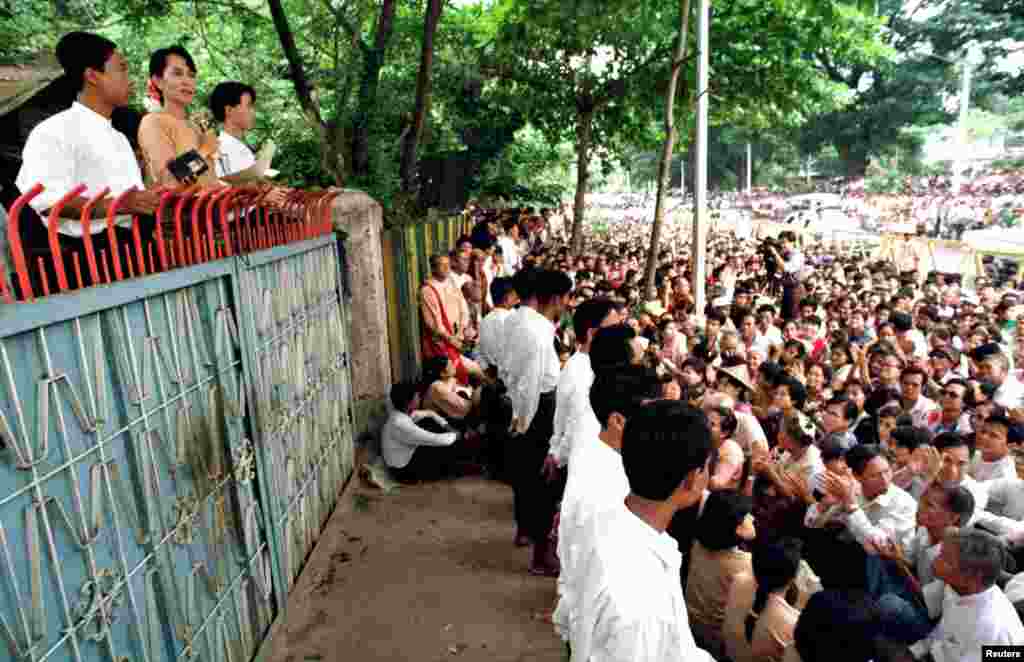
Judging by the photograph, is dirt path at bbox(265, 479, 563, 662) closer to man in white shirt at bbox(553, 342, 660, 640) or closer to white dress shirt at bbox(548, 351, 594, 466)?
white dress shirt at bbox(548, 351, 594, 466)

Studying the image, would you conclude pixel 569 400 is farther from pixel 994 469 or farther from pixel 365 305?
pixel 994 469

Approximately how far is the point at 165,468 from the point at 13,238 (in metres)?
1.00

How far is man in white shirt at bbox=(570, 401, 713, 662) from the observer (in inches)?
65.7

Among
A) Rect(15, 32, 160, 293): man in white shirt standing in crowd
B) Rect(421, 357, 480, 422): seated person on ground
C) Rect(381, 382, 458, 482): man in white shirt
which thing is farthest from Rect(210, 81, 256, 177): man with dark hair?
Rect(421, 357, 480, 422): seated person on ground

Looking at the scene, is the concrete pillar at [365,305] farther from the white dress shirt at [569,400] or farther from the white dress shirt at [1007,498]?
the white dress shirt at [1007,498]

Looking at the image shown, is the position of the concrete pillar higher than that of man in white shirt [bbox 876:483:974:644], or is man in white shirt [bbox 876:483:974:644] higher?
the concrete pillar

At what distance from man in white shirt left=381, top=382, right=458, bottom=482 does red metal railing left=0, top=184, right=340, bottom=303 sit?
5.67 ft

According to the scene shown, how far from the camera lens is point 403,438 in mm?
5387

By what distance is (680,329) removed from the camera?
24.2 ft

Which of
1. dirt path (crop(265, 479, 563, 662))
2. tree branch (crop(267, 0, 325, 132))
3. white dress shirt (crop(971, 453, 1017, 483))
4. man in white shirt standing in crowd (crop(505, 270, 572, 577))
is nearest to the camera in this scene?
dirt path (crop(265, 479, 563, 662))

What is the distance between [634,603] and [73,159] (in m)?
2.48

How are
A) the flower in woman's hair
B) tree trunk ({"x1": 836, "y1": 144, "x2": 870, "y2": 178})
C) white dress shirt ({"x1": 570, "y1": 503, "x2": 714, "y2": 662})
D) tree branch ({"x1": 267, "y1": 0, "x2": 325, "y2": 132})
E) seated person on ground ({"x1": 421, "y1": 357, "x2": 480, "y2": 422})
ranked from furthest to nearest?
1. tree trunk ({"x1": 836, "y1": 144, "x2": 870, "y2": 178})
2. tree branch ({"x1": 267, "y1": 0, "x2": 325, "y2": 132})
3. seated person on ground ({"x1": 421, "y1": 357, "x2": 480, "y2": 422})
4. the flower in woman's hair
5. white dress shirt ({"x1": 570, "y1": 503, "x2": 714, "y2": 662})

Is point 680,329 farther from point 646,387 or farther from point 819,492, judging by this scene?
point 646,387

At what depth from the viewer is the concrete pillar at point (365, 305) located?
5270 mm
